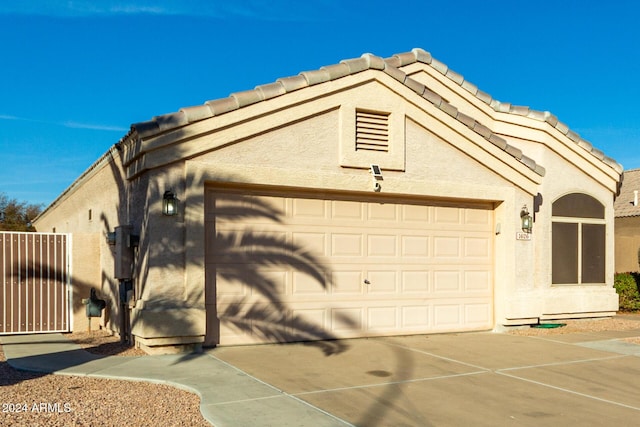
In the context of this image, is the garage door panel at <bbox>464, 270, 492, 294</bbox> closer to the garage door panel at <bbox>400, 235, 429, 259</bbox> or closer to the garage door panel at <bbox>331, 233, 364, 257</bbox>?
the garage door panel at <bbox>400, 235, 429, 259</bbox>

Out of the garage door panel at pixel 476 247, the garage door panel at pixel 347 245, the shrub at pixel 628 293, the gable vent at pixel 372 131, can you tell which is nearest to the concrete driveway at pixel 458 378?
the garage door panel at pixel 347 245

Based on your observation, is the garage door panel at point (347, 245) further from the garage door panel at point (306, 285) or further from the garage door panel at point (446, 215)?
the garage door panel at point (446, 215)

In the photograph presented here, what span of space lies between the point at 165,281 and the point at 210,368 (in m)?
1.73

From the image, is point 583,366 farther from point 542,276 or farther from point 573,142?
point 573,142

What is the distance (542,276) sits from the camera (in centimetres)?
1317

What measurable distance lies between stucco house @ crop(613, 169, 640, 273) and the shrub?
22.7ft

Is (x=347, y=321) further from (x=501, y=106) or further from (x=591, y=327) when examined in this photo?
(x=501, y=106)

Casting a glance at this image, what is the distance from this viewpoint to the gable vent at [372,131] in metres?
11.1

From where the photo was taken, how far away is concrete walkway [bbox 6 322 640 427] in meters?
6.29

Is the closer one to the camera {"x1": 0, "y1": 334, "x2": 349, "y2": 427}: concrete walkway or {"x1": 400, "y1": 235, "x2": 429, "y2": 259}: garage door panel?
{"x1": 0, "y1": 334, "x2": 349, "y2": 427}: concrete walkway

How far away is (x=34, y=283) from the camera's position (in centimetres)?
1171

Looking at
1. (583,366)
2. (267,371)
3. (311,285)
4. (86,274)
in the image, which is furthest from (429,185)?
(86,274)

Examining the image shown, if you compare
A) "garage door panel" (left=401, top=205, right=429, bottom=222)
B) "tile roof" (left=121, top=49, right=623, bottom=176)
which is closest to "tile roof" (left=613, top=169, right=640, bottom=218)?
"tile roof" (left=121, top=49, right=623, bottom=176)

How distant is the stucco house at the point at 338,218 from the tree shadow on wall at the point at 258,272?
2cm
